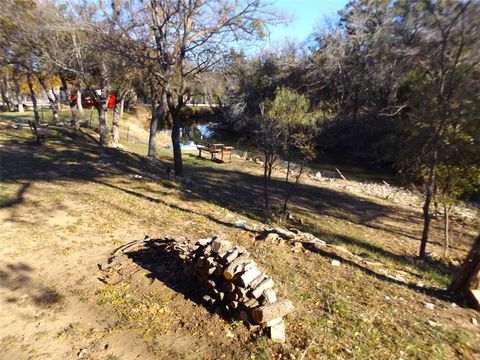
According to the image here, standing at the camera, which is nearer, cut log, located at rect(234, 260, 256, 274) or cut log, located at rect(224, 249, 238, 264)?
cut log, located at rect(234, 260, 256, 274)

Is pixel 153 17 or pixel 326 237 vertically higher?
pixel 153 17

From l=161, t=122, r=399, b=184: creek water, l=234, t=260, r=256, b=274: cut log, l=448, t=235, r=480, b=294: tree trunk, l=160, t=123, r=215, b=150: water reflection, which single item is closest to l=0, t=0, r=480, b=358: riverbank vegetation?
l=448, t=235, r=480, b=294: tree trunk

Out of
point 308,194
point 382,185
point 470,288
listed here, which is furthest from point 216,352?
point 382,185

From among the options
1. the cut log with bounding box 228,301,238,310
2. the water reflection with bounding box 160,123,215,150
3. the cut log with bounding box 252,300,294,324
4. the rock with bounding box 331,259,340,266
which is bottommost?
the water reflection with bounding box 160,123,215,150

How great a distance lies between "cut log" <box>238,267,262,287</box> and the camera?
486 cm

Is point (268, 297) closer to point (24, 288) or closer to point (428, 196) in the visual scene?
point (24, 288)

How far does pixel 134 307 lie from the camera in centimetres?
527

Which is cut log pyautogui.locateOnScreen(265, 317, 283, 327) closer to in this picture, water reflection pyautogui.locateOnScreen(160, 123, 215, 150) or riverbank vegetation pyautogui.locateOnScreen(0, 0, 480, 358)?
riverbank vegetation pyautogui.locateOnScreen(0, 0, 480, 358)

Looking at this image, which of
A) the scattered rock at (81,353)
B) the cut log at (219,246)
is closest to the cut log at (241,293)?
the cut log at (219,246)

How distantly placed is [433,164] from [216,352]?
7.23m

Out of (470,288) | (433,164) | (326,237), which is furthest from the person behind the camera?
(326,237)

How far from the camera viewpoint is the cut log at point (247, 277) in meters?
4.86

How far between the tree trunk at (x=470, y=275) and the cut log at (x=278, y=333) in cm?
364

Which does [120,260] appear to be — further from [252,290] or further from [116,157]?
[116,157]
